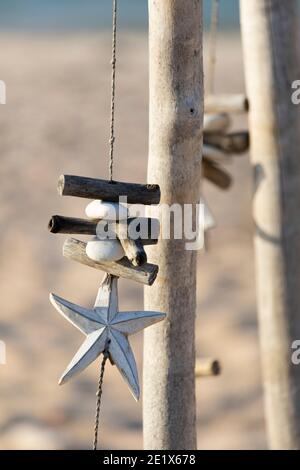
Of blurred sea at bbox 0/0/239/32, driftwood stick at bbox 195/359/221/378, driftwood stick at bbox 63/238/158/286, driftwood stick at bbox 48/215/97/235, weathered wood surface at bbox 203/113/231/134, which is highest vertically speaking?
blurred sea at bbox 0/0/239/32

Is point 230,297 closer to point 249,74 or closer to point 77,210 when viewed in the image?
point 77,210

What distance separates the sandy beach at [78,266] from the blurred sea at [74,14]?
671 mm

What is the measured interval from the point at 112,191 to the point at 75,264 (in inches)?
139

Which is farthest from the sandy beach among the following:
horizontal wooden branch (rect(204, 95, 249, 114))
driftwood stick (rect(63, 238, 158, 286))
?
driftwood stick (rect(63, 238, 158, 286))

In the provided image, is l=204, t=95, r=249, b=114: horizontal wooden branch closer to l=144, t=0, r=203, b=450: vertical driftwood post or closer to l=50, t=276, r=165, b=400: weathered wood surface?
l=144, t=0, r=203, b=450: vertical driftwood post

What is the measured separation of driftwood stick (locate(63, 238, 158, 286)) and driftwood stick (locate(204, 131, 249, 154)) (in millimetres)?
1027

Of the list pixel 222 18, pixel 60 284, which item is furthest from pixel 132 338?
pixel 222 18

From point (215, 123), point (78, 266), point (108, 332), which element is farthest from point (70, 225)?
point (78, 266)

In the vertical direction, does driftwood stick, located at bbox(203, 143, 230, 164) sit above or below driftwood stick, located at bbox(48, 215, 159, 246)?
above

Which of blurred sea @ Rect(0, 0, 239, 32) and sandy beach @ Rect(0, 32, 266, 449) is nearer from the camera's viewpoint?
sandy beach @ Rect(0, 32, 266, 449)

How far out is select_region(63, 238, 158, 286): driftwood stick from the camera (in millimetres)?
1864

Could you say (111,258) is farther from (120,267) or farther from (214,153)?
(214,153)

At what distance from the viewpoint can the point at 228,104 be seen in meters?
2.89

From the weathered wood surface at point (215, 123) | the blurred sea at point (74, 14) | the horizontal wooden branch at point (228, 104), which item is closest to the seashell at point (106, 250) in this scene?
the horizontal wooden branch at point (228, 104)
